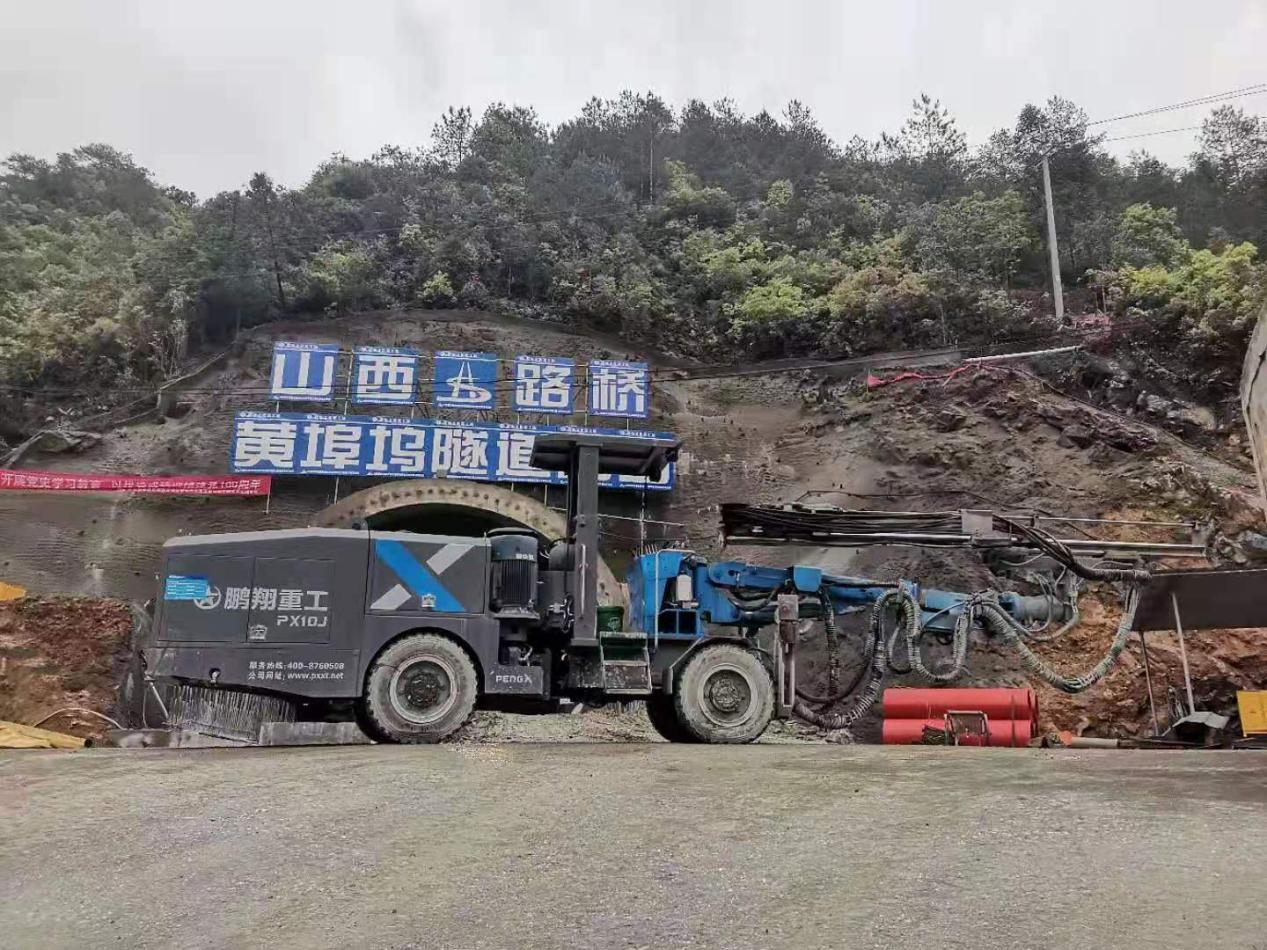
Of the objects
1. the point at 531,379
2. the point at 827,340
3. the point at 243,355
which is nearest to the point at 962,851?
the point at 531,379

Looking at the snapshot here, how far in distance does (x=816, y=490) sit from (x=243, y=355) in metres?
15.8

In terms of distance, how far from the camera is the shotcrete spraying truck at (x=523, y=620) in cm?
970

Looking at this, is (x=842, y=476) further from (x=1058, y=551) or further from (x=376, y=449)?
(x=1058, y=551)

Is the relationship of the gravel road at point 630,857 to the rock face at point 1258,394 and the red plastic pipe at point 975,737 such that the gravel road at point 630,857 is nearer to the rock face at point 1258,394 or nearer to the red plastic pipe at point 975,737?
the rock face at point 1258,394

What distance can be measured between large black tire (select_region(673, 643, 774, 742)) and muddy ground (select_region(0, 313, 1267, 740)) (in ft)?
22.1

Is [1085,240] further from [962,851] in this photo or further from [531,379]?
Answer: [962,851]

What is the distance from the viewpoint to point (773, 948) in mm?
3258

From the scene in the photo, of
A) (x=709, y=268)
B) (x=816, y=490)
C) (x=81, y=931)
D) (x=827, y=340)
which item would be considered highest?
(x=709, y=268)

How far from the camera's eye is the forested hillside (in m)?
26.4

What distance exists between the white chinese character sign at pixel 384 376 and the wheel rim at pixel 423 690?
14.1 m

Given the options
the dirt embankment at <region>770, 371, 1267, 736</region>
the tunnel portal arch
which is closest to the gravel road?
the dirt embankment at <region>770, 371, 1267, 736</region>

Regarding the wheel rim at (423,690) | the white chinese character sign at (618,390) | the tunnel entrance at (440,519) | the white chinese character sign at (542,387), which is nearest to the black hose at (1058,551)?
the wheel rim at (423,690)

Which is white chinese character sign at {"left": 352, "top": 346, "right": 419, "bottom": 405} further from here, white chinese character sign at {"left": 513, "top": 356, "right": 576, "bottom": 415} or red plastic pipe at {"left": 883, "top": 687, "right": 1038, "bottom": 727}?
red plastic pipe at {"left": 883, "top": 687, "right": 1038, "bottom": 727}

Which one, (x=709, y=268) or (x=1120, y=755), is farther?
(x=709, y=268)
